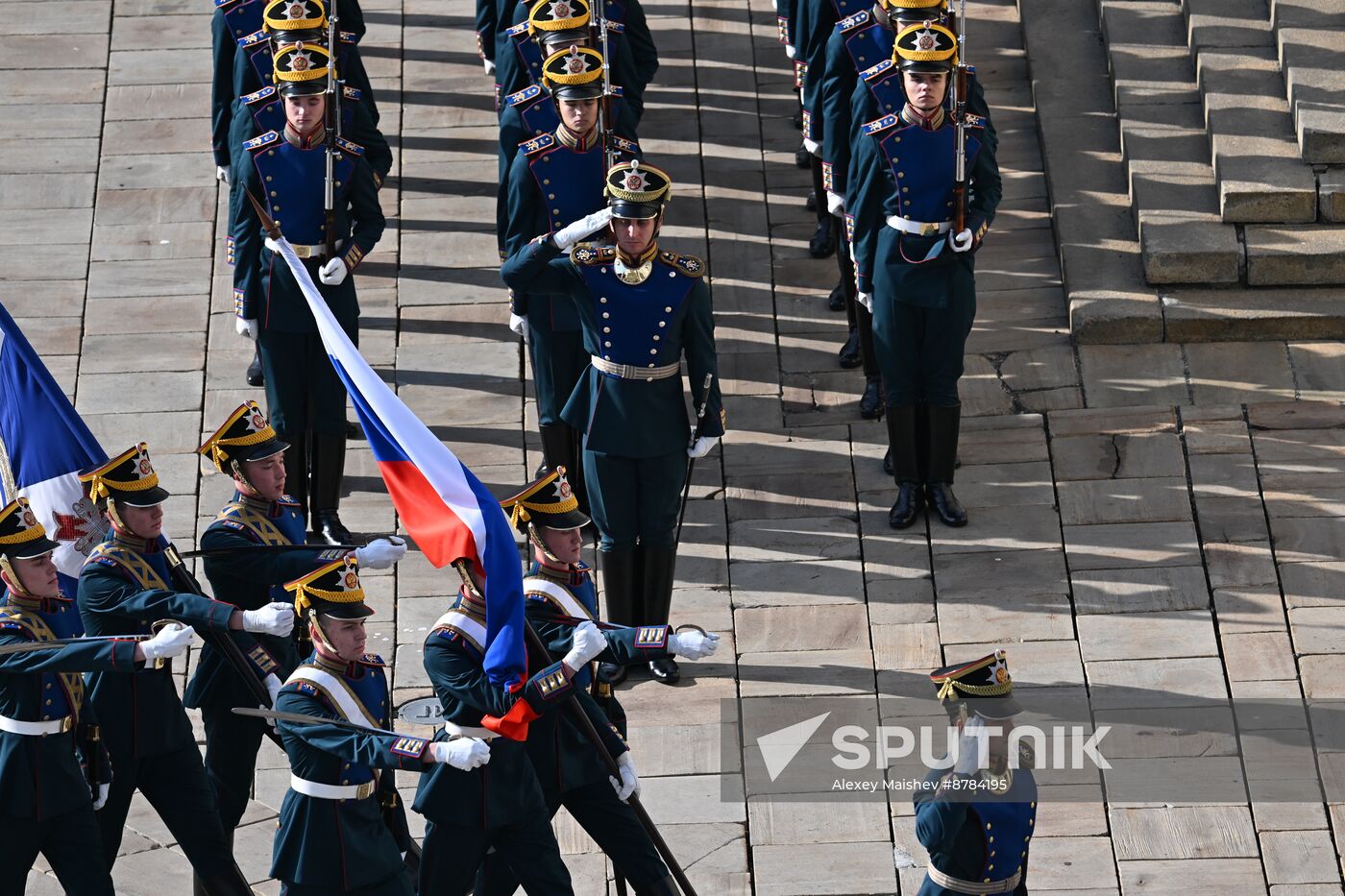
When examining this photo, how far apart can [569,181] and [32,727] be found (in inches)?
144

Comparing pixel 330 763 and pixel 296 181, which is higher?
pixel 296 181

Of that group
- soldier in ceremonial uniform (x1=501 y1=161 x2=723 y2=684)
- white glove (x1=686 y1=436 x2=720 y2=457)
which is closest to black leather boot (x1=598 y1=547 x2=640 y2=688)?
soldier in ceremonial uniform (x1=501 y1=161 x2=723 y2=684)

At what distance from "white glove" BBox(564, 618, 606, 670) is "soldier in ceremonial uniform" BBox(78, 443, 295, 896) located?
126cm

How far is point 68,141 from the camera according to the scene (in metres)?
14.5

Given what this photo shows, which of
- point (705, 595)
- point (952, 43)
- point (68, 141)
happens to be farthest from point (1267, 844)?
point (68, 141)

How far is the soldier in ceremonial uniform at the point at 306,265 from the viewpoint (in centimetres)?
1115

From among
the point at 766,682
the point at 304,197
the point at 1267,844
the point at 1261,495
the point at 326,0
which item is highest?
the point at 326,0

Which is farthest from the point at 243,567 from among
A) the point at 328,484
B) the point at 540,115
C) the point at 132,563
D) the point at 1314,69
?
the point at 1314,69

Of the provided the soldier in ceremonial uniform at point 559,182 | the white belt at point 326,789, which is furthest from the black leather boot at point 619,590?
the white belt at point 326,789

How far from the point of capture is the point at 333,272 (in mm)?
11125

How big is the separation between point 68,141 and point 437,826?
23.2 feet

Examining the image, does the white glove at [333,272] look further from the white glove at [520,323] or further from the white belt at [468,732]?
the white belt at [468,732]

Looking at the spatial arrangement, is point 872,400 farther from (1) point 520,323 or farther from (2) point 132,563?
(2) point 132,563

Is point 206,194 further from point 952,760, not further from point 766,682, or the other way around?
point 952,760
